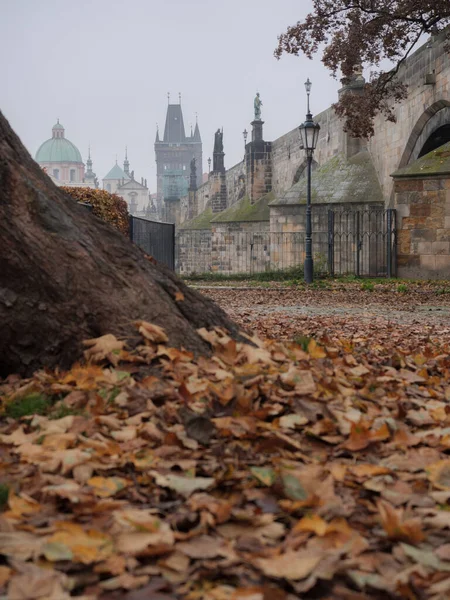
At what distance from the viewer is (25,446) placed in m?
2.73

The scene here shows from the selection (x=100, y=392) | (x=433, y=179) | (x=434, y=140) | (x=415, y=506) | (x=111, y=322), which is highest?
(x=434, y=140)

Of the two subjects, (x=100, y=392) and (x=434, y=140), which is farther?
(x=434, y=140)

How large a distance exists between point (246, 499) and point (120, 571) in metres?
0.57

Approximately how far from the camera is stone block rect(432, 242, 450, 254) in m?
17.7

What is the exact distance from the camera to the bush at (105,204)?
1309 cm

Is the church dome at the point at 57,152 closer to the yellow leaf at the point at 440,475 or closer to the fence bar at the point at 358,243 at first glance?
the fence bar at the point at 358,243

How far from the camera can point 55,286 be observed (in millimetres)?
3643

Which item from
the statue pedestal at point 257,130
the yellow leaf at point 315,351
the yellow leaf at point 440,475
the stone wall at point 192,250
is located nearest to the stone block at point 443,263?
the yellow leaf at point 315,351

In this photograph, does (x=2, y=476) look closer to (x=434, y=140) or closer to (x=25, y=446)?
(x=25, y=446)

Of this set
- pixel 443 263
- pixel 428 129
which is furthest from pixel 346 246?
pixel 443 263

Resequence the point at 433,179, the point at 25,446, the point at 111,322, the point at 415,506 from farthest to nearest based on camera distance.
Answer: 1. the point at 433,179
2. the point at 111,322
3. the point at 25,446
4. the point at 415,506

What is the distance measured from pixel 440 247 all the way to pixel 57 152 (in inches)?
7366

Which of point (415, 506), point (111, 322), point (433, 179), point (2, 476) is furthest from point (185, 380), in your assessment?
point (433, 179)

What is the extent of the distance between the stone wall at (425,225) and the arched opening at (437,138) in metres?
3.47
